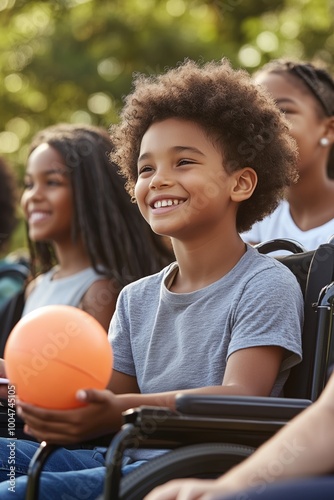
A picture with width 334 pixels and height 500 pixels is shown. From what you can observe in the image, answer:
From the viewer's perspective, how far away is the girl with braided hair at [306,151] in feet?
12.7

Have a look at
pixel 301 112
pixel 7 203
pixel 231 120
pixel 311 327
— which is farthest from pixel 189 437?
pixel 7 203

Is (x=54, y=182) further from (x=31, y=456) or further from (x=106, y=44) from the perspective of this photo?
(x=106, y=44)

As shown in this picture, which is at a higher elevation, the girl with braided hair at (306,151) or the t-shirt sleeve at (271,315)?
the girl with braided hair at (306,151)

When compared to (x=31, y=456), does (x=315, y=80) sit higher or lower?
higher

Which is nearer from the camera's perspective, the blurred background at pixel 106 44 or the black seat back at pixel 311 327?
the black seat back at pixel 311 327

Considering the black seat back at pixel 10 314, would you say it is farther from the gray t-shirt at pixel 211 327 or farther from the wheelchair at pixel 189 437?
the wheelchair at pixel 189 437

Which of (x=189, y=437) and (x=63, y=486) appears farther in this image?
(x=63, y=486)

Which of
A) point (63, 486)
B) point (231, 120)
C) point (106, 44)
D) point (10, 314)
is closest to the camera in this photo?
point (63, 486)

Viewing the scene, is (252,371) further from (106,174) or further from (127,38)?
(127,38)

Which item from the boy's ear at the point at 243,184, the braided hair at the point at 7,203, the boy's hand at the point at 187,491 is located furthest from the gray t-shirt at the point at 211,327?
the braided hair at the point at 7,203

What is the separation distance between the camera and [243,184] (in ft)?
9.43

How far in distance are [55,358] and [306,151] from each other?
7.22ft

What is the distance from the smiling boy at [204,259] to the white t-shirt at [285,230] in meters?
0.73

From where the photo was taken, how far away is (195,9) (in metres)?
10.7
